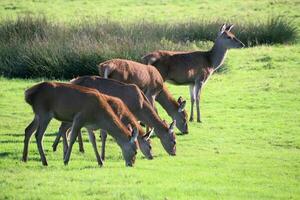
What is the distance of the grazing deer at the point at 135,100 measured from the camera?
15.5 meters

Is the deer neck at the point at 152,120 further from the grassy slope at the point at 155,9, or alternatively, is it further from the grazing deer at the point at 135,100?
the grassy slope at the point at 155,9

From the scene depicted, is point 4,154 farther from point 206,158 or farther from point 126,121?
point 206,158

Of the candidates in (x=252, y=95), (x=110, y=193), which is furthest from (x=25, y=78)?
(x=110, y=193)

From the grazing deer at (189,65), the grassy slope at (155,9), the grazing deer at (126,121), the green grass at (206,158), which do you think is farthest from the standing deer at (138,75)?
the grassy slope at (155,9)

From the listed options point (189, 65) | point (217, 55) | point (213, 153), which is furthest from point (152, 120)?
point (217, 55)

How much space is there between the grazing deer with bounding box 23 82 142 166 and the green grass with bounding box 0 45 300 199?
0.46 m

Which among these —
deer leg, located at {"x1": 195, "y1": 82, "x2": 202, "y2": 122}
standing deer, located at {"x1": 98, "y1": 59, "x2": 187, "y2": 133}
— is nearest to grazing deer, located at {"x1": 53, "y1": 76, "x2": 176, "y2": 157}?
standing deer, located at {"x1": 98, "y1": 59, "x2": 187, "y2": 133}

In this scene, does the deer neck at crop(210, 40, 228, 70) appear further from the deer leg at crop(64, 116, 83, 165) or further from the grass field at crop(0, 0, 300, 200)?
the deer leg at crop(64, 116, 83, 165)

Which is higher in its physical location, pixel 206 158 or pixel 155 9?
pixel 206 158

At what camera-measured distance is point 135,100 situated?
51.5 feet

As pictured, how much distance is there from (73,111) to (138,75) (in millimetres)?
4647

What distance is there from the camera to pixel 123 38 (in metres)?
27.4

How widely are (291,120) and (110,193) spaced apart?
9.68 metres

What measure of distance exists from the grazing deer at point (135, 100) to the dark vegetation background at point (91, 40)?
9.19m
